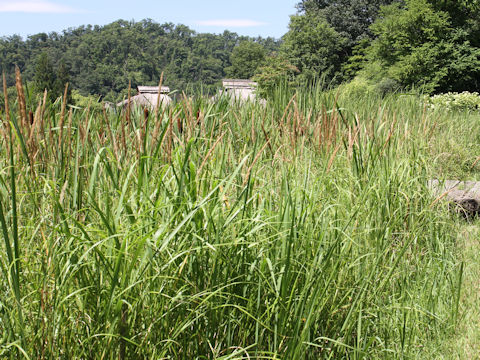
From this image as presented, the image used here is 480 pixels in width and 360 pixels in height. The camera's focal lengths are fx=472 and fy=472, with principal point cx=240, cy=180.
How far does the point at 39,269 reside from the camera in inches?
62.6

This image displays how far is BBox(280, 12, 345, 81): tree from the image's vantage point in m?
32.8

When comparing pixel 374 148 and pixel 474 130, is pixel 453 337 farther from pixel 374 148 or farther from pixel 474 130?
pixel 474 130

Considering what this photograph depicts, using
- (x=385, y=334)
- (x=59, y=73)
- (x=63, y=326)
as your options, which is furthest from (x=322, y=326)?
(x=59, y=73)

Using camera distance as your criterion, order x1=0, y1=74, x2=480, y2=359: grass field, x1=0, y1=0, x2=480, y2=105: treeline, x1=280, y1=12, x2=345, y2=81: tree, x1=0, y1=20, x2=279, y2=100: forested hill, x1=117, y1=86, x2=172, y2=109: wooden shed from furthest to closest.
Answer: x1=0, y1=20, x2=279, y2=100: forested hill → x1=280, y1=12, x2=345, y2=81: tree → x1=0, y1=0, x2=480, y2=105: treeline → x1=117, y1=86, x2=172, y2=109: wooden shed → x1=0, y1=74, x2=480, y2=359: grass field

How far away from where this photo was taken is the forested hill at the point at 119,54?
83.2 metres

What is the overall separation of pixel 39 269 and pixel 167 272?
43cm

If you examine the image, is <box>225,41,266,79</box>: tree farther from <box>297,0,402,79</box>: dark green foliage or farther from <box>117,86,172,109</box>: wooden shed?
<box>117,86,172,109</box>: wooden shed

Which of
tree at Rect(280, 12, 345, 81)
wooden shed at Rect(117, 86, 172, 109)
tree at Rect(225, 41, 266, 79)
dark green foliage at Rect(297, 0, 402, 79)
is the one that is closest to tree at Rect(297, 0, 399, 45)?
dark green foliage at Rect(297, 0, 402, 79)

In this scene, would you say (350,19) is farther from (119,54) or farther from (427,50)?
(119,54)

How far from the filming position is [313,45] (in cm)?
3341

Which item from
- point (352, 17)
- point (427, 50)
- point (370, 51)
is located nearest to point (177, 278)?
point (427, 50)

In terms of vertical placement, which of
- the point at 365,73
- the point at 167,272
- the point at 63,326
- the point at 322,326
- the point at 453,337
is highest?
the point at 365,73

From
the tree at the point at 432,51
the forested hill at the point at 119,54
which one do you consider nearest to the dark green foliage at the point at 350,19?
the tree at the point at 432,51

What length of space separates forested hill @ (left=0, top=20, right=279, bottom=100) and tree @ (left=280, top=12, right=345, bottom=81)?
142ft
